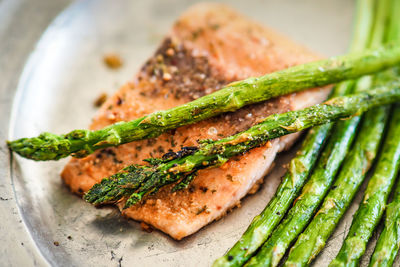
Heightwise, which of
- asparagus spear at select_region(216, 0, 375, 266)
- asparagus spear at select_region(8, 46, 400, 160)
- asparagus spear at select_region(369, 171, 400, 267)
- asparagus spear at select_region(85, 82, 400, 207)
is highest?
asparagus spear at select_region(8, 46, 400, 160)

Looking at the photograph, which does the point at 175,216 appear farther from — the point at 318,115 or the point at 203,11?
the point at 203,11

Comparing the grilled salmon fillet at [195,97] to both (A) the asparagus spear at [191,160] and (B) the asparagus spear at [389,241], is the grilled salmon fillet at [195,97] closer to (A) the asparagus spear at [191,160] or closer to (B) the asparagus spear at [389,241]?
(A) the asparagus spear at [191,160]

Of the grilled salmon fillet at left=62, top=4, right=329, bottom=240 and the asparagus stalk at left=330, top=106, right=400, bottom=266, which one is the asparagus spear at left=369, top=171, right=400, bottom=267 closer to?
the asparagus stalk at left=330, top=106, right=400, bottom=266

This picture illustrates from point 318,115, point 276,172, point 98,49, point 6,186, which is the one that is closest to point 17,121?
point 6,186

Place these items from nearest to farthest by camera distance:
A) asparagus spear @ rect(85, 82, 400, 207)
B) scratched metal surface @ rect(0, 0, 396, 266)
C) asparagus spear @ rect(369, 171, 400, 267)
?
asparagus spear @ rect(369, 171, 400, 267) < asparagus spear @ rect(85, 82, 400, 207) < scratched metal surface @ rect(0, 0, 396, 266)

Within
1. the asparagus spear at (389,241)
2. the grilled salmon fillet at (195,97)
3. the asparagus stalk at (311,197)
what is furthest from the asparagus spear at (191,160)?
the asparagus spear at (389,241)

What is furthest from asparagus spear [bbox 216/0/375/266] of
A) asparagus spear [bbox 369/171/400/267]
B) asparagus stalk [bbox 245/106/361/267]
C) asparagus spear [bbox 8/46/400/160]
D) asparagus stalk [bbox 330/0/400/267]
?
asparagus spear [bbox 8/46/400/160]

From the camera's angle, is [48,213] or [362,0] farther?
[362,0]
